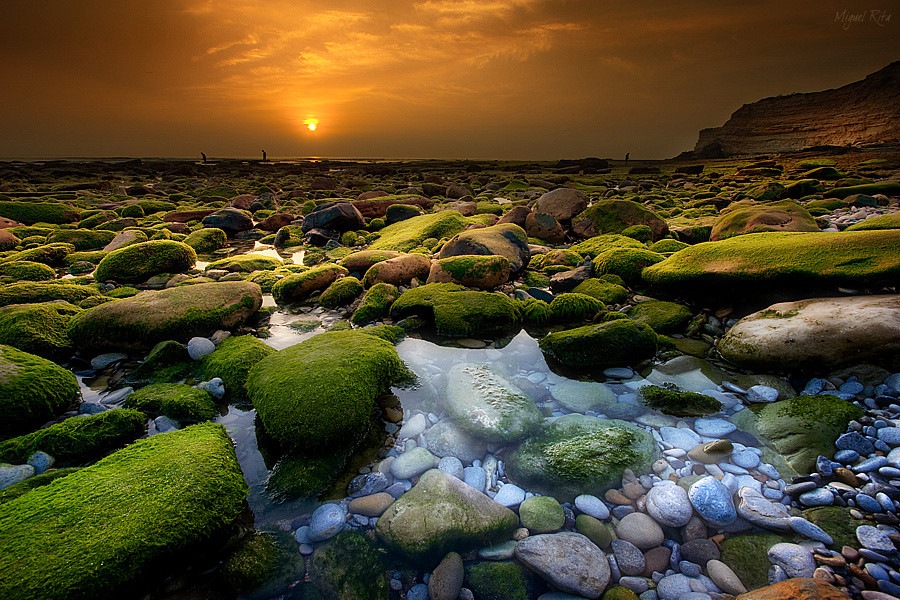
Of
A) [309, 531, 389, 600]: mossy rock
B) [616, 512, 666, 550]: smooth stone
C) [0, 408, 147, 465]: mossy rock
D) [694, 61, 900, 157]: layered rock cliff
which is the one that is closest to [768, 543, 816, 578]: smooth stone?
[616, 512, 666, 550]: smooth stone

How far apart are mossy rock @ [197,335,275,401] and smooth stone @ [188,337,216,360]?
0.06m

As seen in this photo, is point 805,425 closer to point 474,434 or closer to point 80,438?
point 474,434

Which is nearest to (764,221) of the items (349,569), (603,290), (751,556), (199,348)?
(603,290)

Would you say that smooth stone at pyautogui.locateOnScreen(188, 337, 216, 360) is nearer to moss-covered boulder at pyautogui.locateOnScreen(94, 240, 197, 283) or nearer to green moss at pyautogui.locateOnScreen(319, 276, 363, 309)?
green moss at pyautogui.locateOnScreen(319, 276, 363, 309)

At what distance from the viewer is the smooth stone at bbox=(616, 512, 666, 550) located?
203cm

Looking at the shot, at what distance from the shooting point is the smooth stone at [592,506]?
2215mm

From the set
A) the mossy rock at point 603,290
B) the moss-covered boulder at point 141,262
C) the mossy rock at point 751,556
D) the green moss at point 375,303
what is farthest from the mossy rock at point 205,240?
the mossy rock at point 751,556

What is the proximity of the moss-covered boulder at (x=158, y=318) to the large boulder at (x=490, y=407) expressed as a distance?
9.65 ft

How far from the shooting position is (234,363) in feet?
11.7

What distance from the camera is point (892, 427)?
249cm

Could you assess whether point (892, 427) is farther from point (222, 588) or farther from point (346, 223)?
point (346, 223)

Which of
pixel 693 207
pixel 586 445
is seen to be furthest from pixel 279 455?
pixel 693 207

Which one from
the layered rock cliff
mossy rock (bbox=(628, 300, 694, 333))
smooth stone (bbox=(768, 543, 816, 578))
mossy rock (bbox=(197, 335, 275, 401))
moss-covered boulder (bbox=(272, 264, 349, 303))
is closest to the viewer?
smooth stone (bbox=(768, 543, 816, 578))

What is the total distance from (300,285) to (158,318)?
6.67 ft
